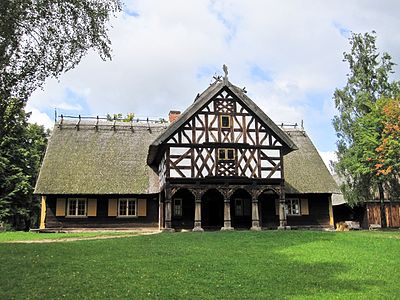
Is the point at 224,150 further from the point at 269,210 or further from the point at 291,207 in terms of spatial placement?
the point at 291,207

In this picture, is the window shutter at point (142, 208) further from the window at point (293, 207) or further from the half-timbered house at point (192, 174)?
the window at point (293, 207)

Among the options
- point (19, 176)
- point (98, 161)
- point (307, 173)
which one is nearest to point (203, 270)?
point (98, 161)

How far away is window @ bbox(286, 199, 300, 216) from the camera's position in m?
29.6

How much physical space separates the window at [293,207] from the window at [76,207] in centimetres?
1346

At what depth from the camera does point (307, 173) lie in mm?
30375

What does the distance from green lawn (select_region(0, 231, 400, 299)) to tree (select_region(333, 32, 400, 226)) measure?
13.1 m

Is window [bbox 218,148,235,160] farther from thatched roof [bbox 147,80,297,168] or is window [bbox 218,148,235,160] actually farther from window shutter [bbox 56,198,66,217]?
window shutter [bbox 56,198,66,217]

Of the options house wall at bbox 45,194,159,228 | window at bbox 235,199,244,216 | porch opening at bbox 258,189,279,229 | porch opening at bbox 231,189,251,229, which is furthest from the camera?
porch opening at bbox 258,189,279,229

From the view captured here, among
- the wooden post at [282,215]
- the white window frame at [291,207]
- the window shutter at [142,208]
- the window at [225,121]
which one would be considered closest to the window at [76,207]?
the window shutter at [142,208]

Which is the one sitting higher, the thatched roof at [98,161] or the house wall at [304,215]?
the thatched roof at [98,161]

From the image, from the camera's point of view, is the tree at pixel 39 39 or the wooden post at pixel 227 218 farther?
the wooden post at pixel 227 218

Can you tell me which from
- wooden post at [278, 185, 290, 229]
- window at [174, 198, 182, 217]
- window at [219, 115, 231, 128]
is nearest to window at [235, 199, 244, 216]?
window at [174, 198, 182, 217]

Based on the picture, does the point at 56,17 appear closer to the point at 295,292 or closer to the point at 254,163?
the point at 295,292

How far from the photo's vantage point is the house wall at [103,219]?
90.2 ft
